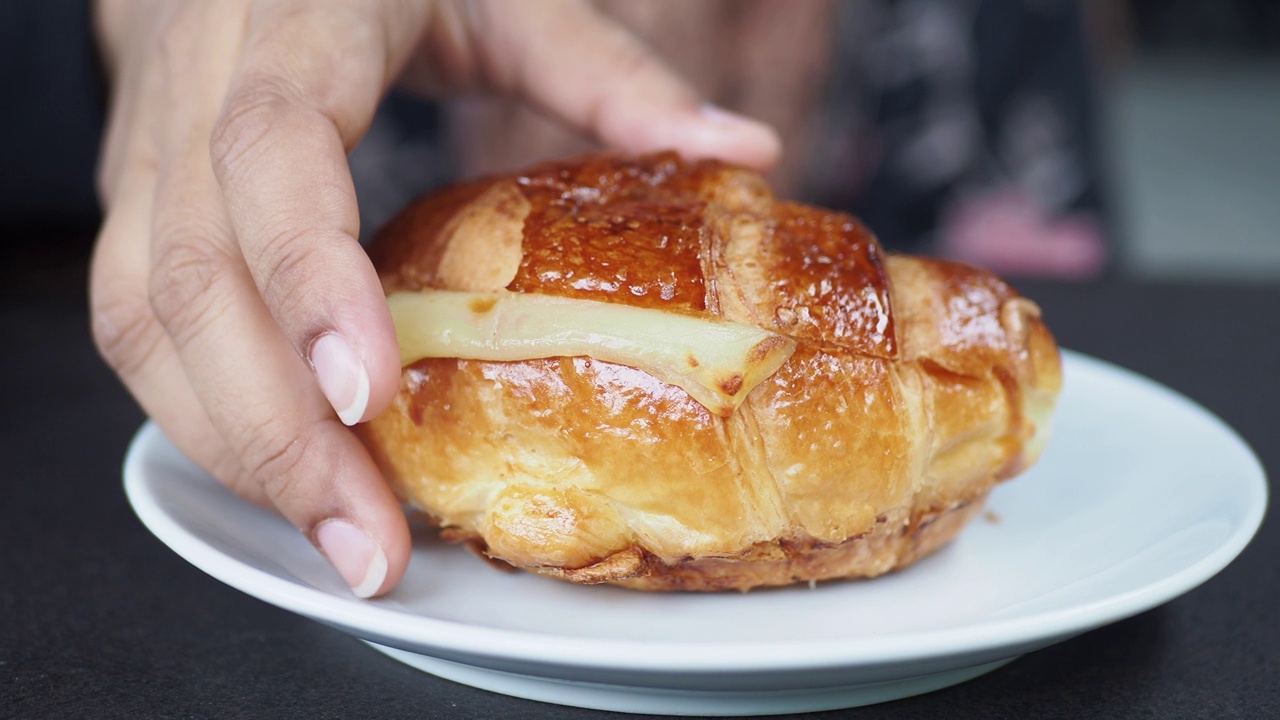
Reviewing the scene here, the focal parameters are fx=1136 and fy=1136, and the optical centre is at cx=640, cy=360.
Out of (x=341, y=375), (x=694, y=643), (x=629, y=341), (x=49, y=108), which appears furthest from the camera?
(x=49, y=108)

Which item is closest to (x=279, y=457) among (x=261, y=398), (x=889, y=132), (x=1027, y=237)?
A: (x=261, y=398)

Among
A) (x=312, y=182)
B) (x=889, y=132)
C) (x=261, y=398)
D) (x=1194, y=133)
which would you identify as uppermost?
(x=312, y=182)

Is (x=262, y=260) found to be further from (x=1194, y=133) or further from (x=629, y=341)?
(x=1194, y=133)

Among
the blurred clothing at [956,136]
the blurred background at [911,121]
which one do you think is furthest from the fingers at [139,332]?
the blurred clothing at [956,136]

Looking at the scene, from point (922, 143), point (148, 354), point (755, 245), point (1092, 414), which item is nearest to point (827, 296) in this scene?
point (755, 245)

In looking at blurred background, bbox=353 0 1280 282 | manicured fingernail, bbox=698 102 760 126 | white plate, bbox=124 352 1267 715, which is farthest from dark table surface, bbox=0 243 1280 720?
blurred background, bbox=353 0 1280 282

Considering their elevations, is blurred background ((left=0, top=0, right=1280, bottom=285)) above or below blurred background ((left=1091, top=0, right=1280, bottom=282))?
above

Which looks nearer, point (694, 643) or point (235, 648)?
point (694, 643)

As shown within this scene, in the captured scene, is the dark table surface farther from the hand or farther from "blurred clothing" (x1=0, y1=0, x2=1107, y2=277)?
"blurred clothing" (x1=0, y1=0, x2=1107, y2=277)
